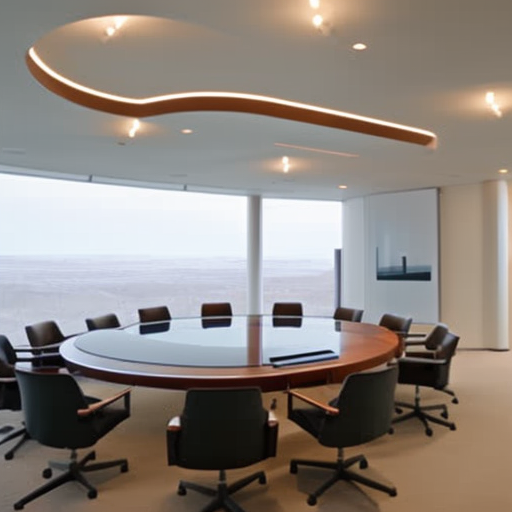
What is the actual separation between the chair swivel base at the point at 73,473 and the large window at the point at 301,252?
20.3ft

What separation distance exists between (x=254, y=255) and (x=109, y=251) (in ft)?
8.90

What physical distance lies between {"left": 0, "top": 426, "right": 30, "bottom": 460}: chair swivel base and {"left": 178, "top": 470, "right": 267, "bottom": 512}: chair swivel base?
57.4 inches

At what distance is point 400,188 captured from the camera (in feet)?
27.3

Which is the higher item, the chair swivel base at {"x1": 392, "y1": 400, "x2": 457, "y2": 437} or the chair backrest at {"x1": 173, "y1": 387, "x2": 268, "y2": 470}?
the chair backrest at {"x1": 173, "y1": 387, "x2": 268, "y2": 470}

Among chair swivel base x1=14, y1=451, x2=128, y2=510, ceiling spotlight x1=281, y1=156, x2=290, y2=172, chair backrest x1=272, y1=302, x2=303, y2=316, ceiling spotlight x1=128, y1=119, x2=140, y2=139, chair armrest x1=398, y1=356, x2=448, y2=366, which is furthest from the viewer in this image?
chair backrest x1=272, y1=302, x2=303, y2=316

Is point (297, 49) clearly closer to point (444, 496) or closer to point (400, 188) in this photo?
point (444, 496)

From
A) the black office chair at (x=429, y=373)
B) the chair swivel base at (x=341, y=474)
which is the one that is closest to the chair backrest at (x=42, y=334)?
the chair swivel base at (x=341, y=474)

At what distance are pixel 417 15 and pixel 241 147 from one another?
3.04 metres

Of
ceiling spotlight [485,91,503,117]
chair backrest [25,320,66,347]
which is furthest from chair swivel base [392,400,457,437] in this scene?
chair backrest [25,320,66,347]

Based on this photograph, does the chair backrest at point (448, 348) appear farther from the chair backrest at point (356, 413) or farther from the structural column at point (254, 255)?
the structural column at point (254, 255)

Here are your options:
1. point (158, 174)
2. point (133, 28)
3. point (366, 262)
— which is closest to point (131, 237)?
point (158, 174)

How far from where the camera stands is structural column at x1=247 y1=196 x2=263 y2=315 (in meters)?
9.07

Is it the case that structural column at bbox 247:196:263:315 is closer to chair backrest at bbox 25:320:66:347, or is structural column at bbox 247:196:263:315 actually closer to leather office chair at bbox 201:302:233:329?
leather office chair at bbox 201:302:233:329

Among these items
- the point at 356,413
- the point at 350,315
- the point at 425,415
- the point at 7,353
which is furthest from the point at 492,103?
the point at 7,353
